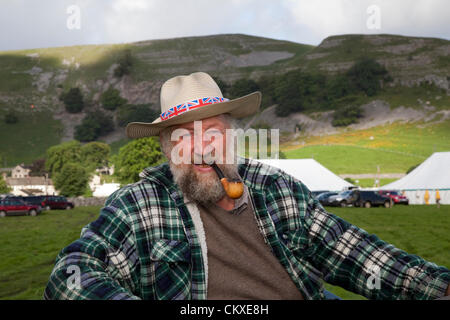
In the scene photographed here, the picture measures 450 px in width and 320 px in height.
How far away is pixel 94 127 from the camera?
5438 inches

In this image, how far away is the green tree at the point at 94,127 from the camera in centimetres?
13750

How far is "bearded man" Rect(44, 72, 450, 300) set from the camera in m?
2.30

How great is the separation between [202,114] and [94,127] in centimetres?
14153

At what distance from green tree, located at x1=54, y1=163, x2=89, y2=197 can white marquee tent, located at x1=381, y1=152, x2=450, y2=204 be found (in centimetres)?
5131

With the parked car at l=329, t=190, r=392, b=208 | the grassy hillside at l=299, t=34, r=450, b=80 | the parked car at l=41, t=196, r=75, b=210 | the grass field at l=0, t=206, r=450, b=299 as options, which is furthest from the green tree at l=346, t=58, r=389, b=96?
the grass field at l=0, t=206, r=450, b=299

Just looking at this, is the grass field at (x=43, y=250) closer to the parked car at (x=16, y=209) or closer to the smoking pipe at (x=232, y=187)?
the smoking pipe at (x=232, y=187)

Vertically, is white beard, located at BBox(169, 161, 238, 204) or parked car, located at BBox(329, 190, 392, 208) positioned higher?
white beard, located at BBox(169, 161, 238, 204)

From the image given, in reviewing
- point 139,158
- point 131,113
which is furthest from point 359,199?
point 131,113

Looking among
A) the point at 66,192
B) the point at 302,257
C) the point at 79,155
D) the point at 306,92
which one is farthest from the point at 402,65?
the point at 302,257

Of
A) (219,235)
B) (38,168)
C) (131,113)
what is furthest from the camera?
(131,113)

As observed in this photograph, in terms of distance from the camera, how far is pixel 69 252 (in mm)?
2057

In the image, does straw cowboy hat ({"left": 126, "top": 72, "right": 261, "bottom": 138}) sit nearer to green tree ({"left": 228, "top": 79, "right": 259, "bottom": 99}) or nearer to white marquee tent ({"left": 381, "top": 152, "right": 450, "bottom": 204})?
white marquee tent ({"left": 381, "top": 152, "right": 450, "bottom": 204})

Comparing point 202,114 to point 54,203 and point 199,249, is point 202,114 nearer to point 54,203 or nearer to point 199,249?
point 199,249

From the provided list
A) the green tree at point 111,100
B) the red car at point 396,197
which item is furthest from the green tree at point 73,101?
the red car at point 396,197
